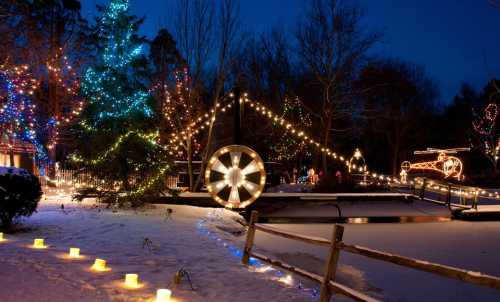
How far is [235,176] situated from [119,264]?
634 centimetres

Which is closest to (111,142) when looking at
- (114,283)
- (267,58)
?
(114,283)

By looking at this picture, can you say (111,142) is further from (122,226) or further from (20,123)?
(20,123)

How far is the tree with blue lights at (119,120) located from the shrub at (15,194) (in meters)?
3.33

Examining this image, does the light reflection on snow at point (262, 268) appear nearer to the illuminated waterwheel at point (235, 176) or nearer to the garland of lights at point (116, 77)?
the illuminated waterwheel at point (235, 176)

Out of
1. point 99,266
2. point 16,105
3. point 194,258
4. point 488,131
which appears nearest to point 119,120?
point 194,258

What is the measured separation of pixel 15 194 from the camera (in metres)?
8.69

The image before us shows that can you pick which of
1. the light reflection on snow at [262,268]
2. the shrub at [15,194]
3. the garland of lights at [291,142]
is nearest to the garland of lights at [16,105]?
the shrub at [15,194]

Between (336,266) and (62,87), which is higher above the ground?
(62,87)

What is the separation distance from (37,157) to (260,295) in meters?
23.0

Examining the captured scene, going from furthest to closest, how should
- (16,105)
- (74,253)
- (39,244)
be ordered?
(16,105)
(39,244)
(74,253)

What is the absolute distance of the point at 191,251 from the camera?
27.1 feet

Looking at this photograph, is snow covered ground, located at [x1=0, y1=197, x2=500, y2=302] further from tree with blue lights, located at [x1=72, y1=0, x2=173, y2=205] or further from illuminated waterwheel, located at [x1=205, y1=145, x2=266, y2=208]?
tree with blue lights, located at [x1=72, y1=0, x2=173, y2=205]

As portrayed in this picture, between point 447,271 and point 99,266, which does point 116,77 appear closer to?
point 99,266

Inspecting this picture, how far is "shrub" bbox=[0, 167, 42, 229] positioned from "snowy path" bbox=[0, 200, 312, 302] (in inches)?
16.7
